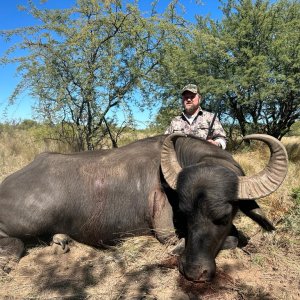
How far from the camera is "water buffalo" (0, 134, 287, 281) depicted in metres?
3.68

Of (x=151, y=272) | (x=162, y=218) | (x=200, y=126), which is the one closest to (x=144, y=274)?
(x=151, y=272)

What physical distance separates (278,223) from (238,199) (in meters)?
1.53

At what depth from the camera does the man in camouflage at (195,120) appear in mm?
5855

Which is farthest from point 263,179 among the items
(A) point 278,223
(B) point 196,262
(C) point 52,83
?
(C) point 52,83

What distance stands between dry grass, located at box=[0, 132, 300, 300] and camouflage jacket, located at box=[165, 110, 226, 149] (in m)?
1.53

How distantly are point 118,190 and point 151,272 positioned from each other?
1.19 meters

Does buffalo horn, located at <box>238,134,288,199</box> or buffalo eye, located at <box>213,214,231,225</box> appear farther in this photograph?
buffalo horn, located at <box>238,134,288,199</box>

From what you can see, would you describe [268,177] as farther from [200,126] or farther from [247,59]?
[247,59]

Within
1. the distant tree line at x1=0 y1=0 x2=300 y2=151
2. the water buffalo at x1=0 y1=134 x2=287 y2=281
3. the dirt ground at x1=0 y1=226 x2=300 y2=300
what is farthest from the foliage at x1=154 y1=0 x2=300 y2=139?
the dirt ground at x1=0 y1=226 x2=300 y2=300

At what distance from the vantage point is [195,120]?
20.1 feet

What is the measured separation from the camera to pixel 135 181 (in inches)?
179

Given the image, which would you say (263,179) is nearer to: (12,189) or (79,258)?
(79,258)

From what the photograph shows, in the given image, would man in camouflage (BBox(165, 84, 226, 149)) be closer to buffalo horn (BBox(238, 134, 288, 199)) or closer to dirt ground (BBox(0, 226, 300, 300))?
dirt ground (BBox(0, 226, 300, 300))

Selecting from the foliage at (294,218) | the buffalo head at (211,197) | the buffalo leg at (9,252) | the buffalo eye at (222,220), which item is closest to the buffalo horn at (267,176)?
the buffalo head at (211,197)
